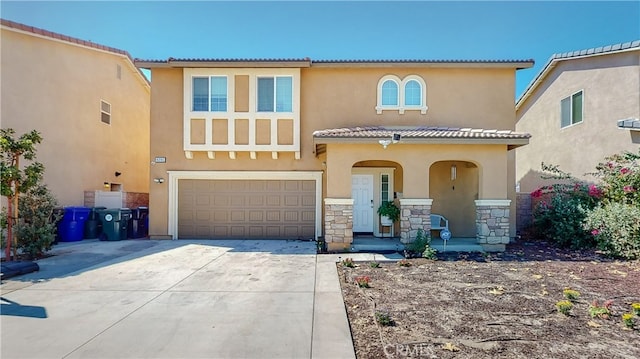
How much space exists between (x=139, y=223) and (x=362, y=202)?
27.0ft

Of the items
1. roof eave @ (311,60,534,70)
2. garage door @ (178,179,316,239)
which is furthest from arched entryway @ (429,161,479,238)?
garage door @ (178,179,316,239)

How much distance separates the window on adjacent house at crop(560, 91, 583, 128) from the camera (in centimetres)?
1212

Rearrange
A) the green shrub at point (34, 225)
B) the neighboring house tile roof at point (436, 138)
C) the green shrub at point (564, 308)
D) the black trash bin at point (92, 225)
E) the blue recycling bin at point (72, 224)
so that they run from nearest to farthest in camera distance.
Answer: the green shrub at point (564, 308) < the green shrub at point (34, 225) < the neighboring house tile roof at point (436, 138) < the blue recycling bin at point (72, 224) < the black trash bin at point (92, 225)

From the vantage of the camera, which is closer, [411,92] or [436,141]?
[436,141]

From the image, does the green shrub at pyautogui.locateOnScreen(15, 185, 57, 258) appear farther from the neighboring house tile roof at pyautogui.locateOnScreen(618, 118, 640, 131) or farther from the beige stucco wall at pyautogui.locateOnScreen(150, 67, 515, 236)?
the neighboring house tile roof at pyautogui.locateOnScreen(618, 118, 640, 131)

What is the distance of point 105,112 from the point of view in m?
12.6

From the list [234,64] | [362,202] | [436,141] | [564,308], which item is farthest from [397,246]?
[234,64]

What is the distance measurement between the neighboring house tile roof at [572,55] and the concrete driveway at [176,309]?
40.5ft

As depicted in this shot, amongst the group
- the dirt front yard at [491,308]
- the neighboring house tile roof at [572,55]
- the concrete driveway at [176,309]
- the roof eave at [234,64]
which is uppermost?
the neighboring house tile roof at [572,55]

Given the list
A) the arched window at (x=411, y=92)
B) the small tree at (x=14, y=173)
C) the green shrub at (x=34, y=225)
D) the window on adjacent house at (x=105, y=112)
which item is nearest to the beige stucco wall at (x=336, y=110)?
the arched window at (x=411, y=92)

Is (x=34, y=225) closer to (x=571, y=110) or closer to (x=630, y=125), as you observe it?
(x=630, y=125)

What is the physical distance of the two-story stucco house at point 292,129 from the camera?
10.4 meters

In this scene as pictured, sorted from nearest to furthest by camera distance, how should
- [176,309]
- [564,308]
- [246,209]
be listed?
[564,308], [176,309], [246,209]

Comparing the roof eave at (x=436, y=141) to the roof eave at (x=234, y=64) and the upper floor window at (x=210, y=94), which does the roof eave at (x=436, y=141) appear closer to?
the roof eave at (x=234, y=64)
